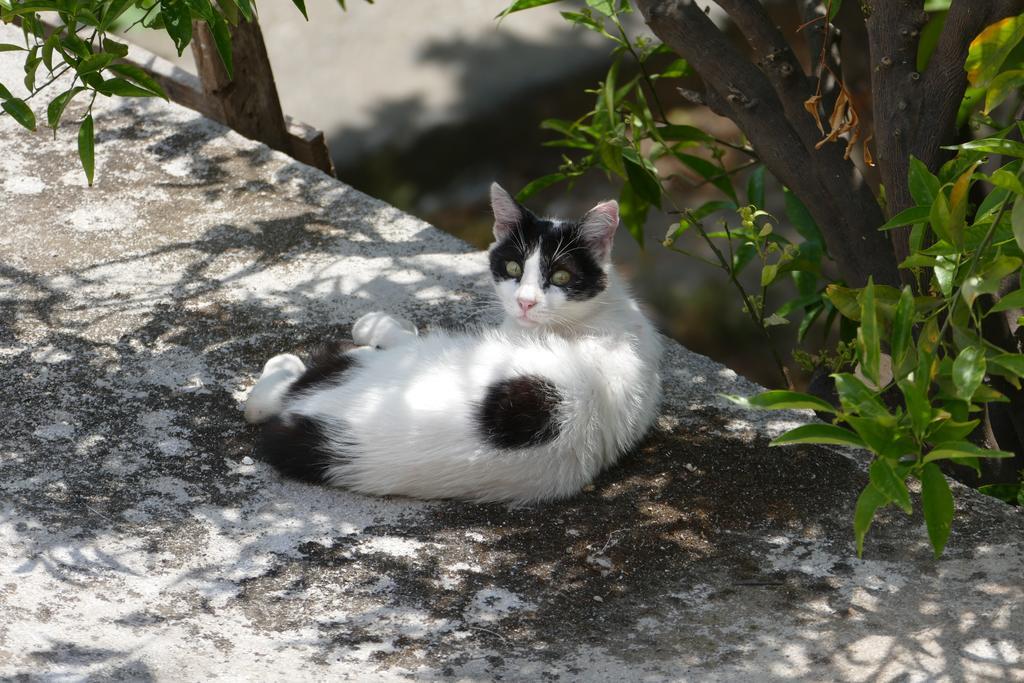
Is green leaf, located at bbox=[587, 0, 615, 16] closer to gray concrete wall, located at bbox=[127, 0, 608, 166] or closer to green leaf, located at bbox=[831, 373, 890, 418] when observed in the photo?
green leaf, located at bbox=[831, 373, 890, 418]

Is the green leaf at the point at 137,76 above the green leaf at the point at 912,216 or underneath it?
above

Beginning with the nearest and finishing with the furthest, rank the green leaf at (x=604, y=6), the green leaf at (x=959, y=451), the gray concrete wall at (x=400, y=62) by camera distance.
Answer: the green leaf at (x=959, y=451) → the green leaf at (x=604, y=6) → the gray concrete wall at (x=400, y=62)

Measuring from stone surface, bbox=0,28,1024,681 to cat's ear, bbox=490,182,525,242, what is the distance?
15.6 inches

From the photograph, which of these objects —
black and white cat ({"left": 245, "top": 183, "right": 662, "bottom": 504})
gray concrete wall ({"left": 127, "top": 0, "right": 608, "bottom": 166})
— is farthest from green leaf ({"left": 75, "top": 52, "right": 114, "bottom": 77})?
gray concrete wall ({"left": 127, "top": 0, "right": 608, "bottom": 166})

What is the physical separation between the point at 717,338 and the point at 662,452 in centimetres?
340

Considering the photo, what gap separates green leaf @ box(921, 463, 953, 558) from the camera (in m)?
1.65

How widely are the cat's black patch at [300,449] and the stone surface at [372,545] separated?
4 cm

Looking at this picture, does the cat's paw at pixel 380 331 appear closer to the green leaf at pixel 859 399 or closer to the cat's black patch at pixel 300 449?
the cat's black patch at pixel 300 449

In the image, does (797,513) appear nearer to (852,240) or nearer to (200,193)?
(852,240)

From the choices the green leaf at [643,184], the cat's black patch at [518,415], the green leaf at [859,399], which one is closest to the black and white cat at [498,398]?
the cat's black patch at [518,415]

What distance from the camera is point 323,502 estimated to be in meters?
2.49

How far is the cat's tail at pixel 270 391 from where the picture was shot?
269 centimetres

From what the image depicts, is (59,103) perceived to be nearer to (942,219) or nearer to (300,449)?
(300,449)

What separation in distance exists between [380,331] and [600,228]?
2.03 feet
